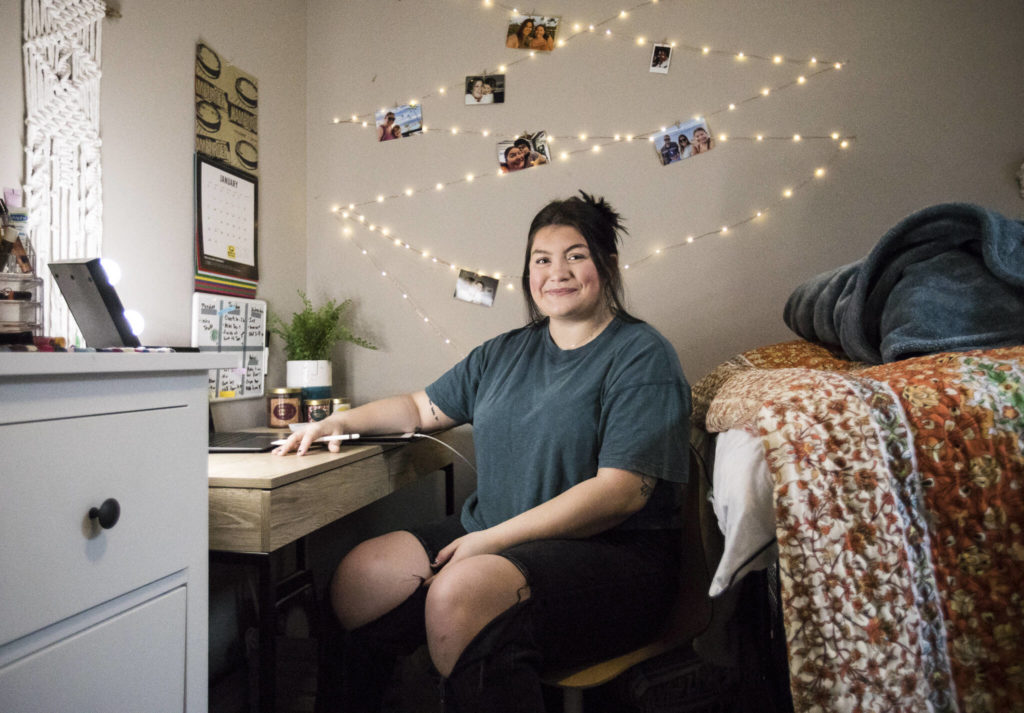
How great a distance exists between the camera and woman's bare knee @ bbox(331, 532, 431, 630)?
1169 mm

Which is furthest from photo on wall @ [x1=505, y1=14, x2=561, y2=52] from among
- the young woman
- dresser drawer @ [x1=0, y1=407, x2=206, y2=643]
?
dresser drawer @ [x1=0, y1=407, x2=206, y2=643]

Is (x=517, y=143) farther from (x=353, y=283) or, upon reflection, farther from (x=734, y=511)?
(x=734, y=511)

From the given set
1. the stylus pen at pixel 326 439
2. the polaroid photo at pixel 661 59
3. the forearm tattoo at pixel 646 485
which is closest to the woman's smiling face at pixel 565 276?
the forearm tattoo at pixel 646 485

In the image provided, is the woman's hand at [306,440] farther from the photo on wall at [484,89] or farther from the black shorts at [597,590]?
the photo on wall at [484,89]

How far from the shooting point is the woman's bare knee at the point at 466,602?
0.94 meters

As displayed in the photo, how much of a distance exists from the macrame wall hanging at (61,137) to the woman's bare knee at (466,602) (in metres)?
0.83

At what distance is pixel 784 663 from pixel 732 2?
5.70 ft

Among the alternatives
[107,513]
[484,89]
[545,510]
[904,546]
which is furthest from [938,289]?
[484,89]

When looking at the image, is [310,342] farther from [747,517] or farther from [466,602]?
[747,517]

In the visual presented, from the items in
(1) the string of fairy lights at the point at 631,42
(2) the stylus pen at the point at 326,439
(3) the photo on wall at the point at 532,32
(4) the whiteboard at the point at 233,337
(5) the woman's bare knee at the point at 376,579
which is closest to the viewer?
(5) the woman's bare knee at the point at 376,579

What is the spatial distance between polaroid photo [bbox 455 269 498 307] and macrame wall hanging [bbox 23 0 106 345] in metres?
0.99

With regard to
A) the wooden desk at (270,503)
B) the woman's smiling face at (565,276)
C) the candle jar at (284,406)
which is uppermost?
the woman's smiling face at (565,276)

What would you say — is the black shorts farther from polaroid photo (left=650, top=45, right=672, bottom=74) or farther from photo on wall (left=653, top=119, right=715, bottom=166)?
polaroid photo (left=650, top=45, right=672, bottom=74)

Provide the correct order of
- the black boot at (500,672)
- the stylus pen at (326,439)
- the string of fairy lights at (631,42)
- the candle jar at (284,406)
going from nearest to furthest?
the black boot at (500,672), the stylus pen at (326,439), the candle jar at (284,406), the string of fairy lights at (631,42)
